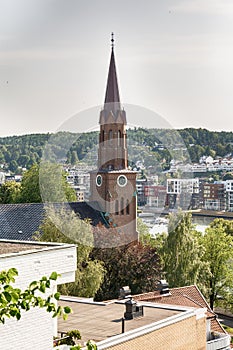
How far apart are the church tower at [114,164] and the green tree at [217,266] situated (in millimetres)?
6858

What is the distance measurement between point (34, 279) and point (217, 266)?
31.9 metres

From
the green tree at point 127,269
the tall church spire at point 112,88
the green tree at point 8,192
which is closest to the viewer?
the green tree at point 127,269

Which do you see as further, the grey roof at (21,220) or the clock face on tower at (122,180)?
the clock face on tower at (122,180)

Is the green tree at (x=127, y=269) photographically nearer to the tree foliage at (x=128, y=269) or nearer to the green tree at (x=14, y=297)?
the tree foliage at (x=128, y=269)

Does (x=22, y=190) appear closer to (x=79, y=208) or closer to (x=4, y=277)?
(x=79, y=208)

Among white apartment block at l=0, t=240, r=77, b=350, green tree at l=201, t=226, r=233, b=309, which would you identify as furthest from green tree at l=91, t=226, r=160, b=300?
white apartment block at l=0, t=240, r=77, b=350

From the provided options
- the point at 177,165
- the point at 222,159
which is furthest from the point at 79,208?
the point at 222,159

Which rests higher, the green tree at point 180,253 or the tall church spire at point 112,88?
the tall church spire at point 112,88

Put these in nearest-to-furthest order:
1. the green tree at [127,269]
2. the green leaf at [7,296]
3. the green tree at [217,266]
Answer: the green leaf at [7,296] < the green tree at [127,269] < the green tree at [217,266]

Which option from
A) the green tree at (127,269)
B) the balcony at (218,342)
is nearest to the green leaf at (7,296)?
the balcony at (218,342)

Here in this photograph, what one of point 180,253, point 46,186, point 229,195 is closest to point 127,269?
point 180,253

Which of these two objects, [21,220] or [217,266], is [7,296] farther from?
[217,266]

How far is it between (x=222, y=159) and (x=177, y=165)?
117050 mm

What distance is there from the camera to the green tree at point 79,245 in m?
36.8
